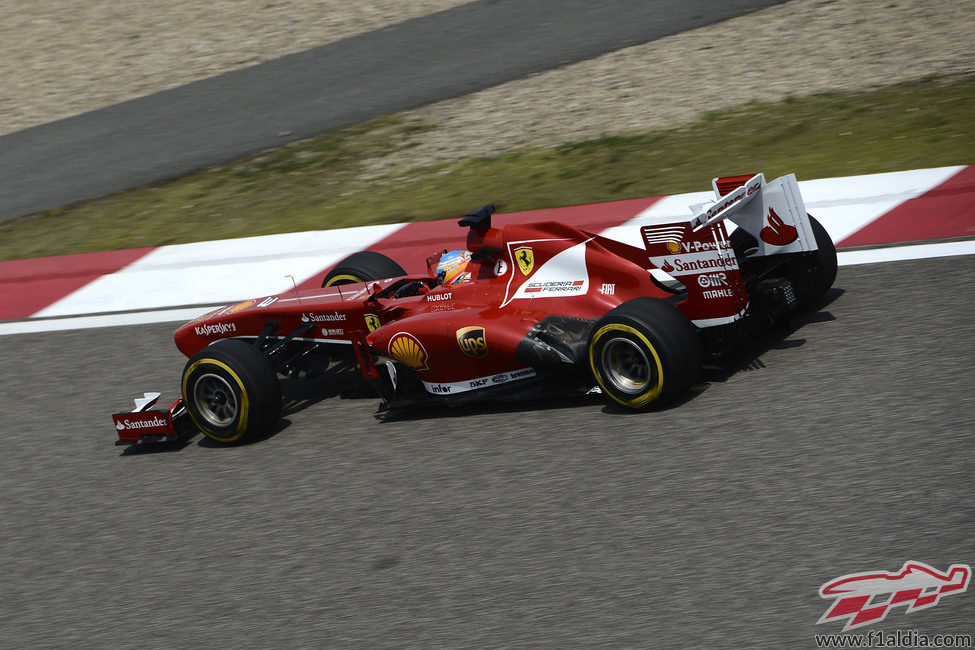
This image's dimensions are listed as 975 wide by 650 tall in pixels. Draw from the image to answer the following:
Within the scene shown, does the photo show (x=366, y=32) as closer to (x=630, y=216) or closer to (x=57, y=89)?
(x=57, y=89)

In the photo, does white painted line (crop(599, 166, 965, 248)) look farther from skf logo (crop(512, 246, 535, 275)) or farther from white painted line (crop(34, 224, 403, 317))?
white painted line (crop(34, 224, 403, 317))

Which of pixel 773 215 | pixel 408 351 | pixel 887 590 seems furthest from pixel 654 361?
pixel 887 590

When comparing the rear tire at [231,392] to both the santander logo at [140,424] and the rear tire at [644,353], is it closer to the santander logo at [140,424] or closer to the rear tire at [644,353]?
the santander logo at [140,424]

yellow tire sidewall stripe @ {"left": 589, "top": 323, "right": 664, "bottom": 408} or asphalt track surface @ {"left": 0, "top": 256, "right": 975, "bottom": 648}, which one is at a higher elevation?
yellow tire sidewall stripe @ {"left": 589, "top": 323, "right": 664, "bottom": 408}

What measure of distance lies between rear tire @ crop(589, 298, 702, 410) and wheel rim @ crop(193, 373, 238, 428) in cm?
186

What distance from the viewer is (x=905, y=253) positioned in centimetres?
636

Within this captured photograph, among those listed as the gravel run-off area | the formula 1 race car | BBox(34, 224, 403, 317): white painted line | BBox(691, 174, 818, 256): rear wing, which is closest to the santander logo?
the formula 1 race car

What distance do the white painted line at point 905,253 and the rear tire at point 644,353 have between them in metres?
1.83

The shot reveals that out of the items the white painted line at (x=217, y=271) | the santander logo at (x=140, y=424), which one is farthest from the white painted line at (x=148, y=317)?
the santander logo at (x=140, y=424)

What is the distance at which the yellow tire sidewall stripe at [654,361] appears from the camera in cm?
472

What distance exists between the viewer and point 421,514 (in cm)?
450

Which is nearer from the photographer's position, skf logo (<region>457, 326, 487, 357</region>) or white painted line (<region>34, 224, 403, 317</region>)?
skf logo (<region>457, 326, 487, 357</region>)

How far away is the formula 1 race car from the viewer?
4.91 m

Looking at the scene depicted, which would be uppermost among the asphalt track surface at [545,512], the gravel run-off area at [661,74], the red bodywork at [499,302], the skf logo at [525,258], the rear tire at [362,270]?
the gravel run-off area at [661,74]
